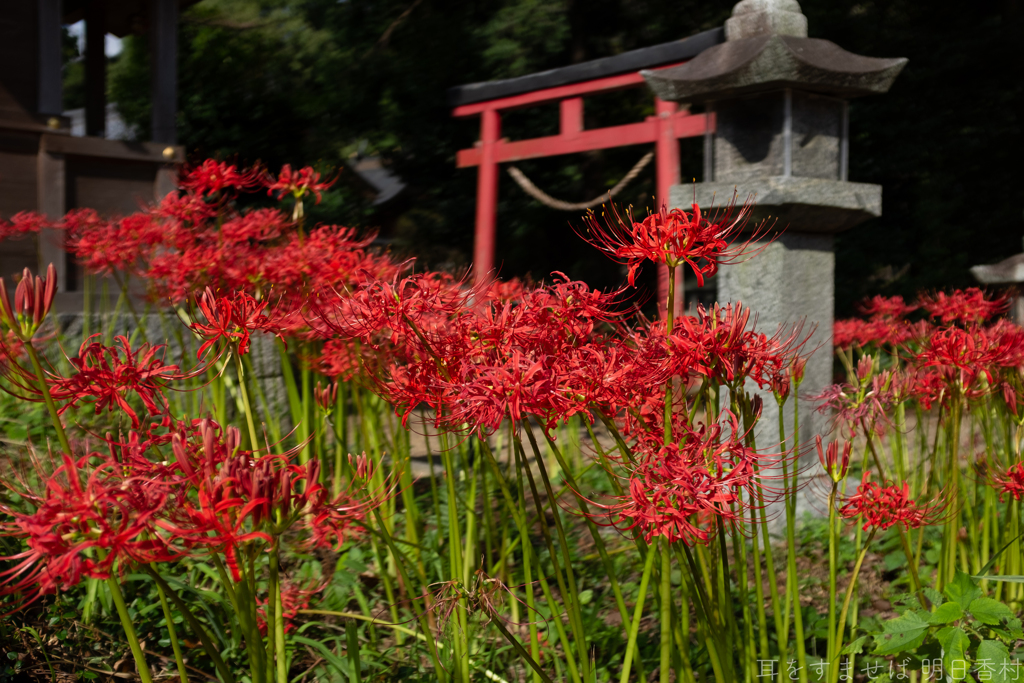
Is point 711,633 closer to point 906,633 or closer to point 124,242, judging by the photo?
point 906,633

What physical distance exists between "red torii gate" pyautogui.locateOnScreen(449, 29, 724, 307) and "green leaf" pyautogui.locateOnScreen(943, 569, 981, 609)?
411cm

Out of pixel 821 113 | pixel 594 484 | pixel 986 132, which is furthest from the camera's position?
pixel 986 132

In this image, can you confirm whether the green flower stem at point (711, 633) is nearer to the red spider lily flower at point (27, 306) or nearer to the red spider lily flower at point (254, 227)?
the red spider lily flower at point (27, 306)

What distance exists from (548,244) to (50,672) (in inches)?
373

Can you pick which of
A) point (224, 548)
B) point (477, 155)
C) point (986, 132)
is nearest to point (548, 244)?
point (477, 155)

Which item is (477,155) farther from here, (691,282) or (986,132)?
(986,132)

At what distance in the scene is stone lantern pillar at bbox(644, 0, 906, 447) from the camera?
372 centimetres

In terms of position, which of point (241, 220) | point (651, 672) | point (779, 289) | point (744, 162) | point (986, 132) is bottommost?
point (651, 672)

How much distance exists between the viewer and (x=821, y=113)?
4.04 m

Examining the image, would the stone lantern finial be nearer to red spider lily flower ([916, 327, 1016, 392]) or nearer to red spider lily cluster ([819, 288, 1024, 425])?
red spider lily cluster ([819, 288, 1024, 425])

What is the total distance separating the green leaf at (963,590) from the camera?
186 centimetres

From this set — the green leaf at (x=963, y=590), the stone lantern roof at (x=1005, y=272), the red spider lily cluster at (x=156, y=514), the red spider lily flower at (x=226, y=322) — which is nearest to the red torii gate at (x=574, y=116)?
the stone lantern roof at (x=1005, y=272)

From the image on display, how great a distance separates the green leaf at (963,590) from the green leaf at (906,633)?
9cm

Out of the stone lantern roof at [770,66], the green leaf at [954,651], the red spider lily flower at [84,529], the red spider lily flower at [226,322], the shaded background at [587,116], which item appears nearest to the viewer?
the red spider lily flower at [84,529]
